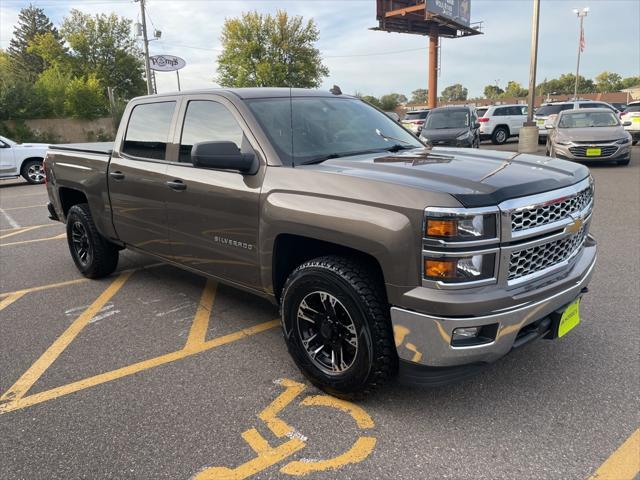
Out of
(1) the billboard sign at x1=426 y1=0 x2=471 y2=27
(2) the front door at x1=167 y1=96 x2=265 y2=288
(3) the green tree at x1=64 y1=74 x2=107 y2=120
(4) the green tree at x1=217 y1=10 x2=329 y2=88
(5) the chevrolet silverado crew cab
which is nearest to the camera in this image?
(5) the chevrolet silverado crew cab

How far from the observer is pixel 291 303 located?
301 centimetres

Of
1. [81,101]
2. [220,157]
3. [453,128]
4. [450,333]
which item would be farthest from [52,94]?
[450,333]

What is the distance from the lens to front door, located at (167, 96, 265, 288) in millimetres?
3286

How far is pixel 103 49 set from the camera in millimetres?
59500

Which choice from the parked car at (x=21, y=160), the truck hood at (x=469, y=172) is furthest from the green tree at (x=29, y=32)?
the truck hood at (x=469, y=172)

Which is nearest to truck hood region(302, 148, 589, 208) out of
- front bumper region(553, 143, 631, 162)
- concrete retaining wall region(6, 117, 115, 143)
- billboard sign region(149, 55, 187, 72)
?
front bumper region(553, 143, 631, 162)

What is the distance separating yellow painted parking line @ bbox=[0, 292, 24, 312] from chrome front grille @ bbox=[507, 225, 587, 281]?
4.40 m

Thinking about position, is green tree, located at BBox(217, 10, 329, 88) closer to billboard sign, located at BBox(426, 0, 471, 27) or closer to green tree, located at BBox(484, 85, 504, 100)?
billboard sign, located at BBox(426, 0, 471, 27)

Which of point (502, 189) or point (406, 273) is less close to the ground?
point (502, 189)

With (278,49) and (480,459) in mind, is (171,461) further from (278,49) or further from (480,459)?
(278,49)

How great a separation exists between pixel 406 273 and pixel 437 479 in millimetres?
936

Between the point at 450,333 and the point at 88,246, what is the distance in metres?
4.21

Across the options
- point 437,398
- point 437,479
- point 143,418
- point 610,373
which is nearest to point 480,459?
point 437,479

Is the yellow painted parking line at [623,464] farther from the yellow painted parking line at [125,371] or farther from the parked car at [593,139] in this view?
the parked car at [593,139]
